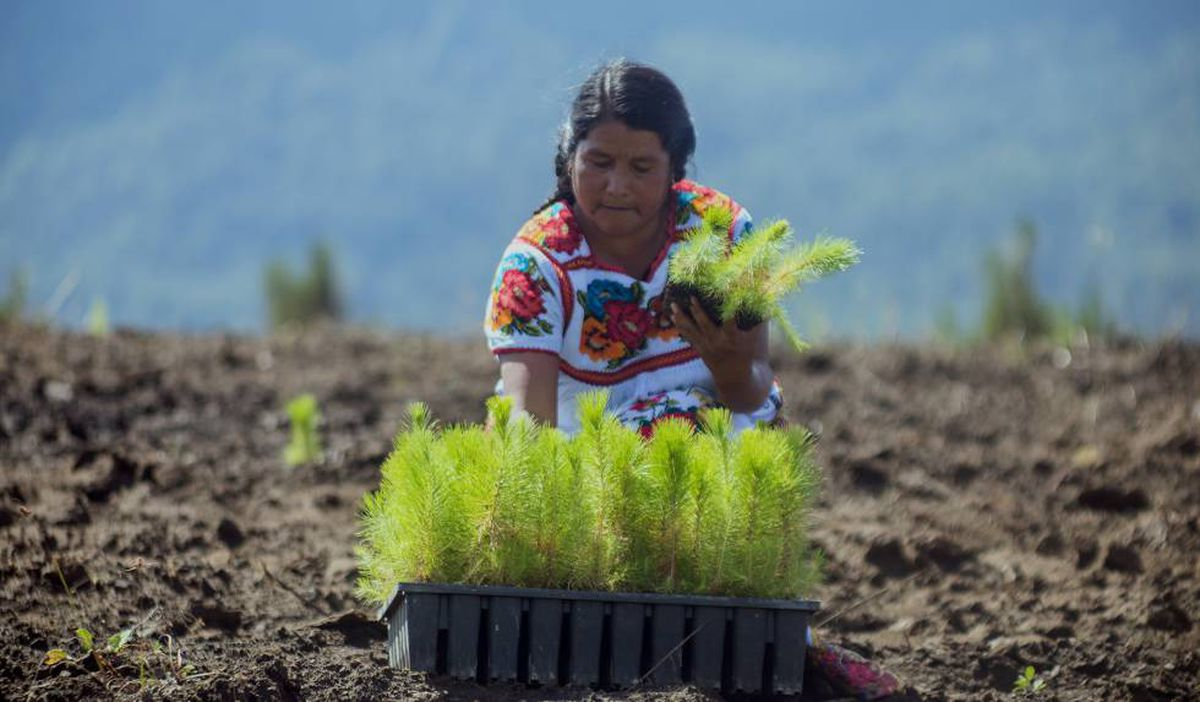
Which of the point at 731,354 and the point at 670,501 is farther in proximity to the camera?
the point at 731,354

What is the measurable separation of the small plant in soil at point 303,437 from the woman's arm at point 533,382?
2345mm

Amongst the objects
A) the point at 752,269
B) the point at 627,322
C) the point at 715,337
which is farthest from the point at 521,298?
the point at 752,269

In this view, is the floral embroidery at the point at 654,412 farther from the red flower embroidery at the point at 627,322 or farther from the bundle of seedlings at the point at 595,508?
the bundle of seedlings at the point at 595,508

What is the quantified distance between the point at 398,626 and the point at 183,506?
218 centimetres

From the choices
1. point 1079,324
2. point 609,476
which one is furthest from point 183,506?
point 1079,324

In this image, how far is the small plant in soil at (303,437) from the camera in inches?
248

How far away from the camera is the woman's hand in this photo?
384 cm

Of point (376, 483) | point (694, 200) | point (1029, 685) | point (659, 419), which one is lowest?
point (1029, 685)

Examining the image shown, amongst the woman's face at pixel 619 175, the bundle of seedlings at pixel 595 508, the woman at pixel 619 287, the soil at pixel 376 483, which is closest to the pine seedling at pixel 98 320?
the soil at pixel 376 483

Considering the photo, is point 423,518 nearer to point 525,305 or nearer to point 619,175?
point 525,305

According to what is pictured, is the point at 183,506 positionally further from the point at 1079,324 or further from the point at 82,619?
the point at 1079,324

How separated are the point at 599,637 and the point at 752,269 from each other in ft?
3.10

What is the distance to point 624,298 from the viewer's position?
14.1 ft

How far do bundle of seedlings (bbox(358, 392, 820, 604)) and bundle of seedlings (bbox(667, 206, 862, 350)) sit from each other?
0.97 ft
